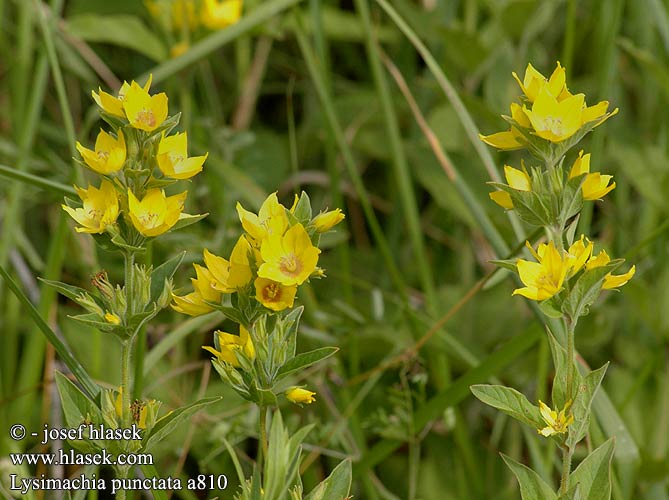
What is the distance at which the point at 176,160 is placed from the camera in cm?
75

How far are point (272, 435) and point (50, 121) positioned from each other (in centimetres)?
162

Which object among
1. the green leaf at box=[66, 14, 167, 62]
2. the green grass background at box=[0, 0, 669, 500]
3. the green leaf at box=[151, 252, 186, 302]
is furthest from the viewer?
the green leaf at box=[66, 14, 167, 62]

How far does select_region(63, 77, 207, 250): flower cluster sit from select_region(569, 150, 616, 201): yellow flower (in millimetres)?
283

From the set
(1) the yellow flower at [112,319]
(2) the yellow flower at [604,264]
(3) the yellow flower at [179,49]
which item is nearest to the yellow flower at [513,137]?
(2) the yellow flower at [604,264]

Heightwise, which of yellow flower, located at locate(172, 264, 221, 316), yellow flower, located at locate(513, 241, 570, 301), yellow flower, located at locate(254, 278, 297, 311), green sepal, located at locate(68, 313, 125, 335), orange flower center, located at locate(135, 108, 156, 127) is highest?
orange flower center, located at locate(135, 108, 156, 127)

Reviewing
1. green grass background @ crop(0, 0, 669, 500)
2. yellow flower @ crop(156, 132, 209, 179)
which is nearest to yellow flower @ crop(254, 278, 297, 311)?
yellow flower @ crop(156, 132, 209, 179)

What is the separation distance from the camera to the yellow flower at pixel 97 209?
712mm

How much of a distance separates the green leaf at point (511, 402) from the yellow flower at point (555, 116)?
0.62 feet

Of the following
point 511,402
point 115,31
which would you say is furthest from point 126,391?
point 115,31

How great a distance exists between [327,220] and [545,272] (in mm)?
166

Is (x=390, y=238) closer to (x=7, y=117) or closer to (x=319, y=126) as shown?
(x=319, y=126)

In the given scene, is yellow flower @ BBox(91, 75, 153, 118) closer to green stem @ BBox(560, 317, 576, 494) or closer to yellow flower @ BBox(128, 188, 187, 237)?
yellow flower @ BBox(128, 188, 187, 237)

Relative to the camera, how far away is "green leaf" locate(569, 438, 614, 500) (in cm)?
72

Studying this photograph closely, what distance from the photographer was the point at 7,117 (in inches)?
79.1
